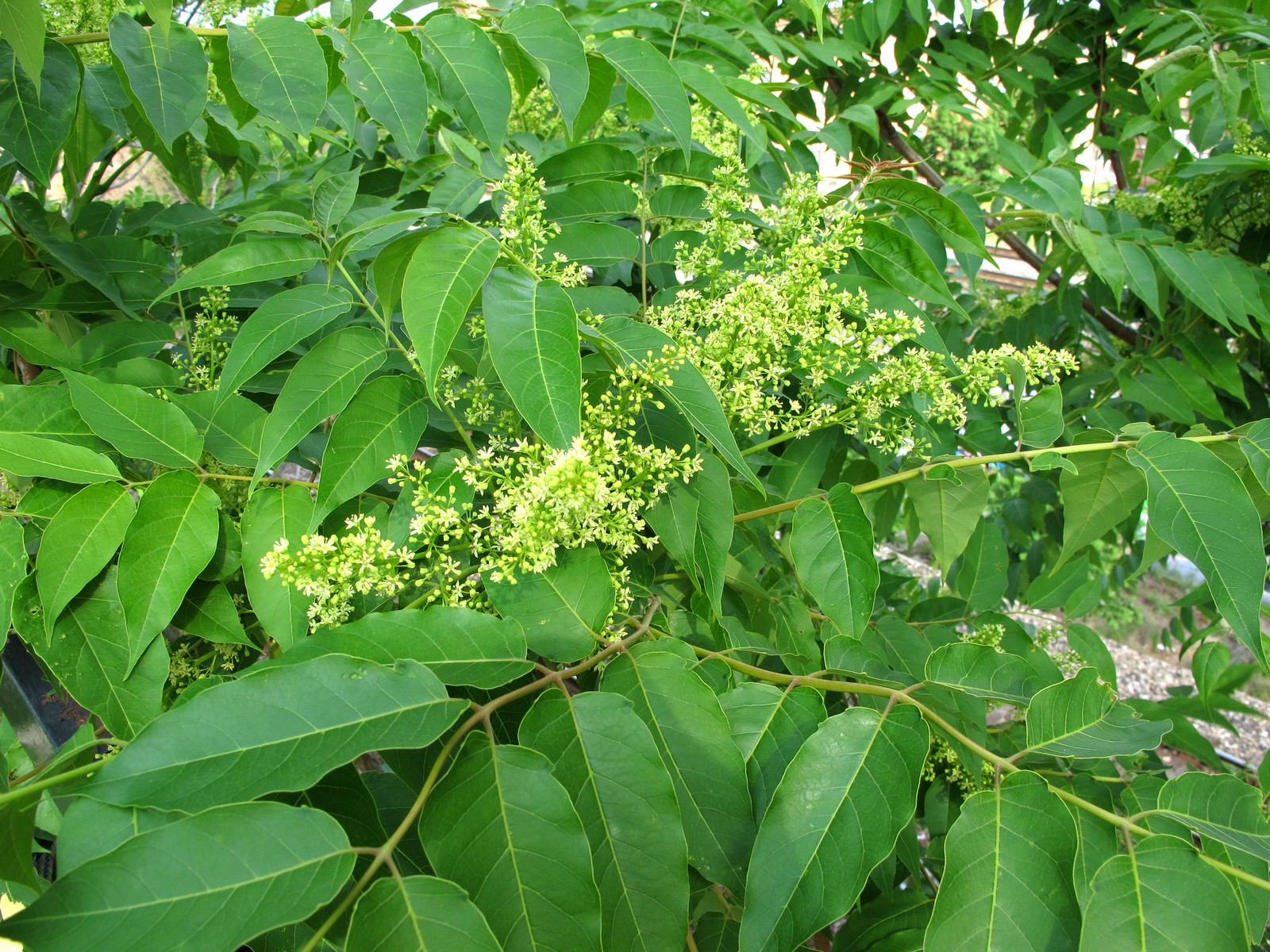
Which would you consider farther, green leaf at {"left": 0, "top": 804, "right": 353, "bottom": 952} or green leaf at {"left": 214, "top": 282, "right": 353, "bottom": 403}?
green leaf at {"left": 214, "top": 282, "right": 353, "bottom": 403}

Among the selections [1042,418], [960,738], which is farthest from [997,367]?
[960,738]

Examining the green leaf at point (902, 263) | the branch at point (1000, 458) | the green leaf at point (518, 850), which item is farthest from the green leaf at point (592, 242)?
the green leaf at point (518, 850)

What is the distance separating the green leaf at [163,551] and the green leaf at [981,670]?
40.2 inches

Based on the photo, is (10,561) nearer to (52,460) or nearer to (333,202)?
(52,460)

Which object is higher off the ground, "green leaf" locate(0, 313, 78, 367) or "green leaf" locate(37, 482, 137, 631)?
"green leaf" locate(0, 313, 78, 367)

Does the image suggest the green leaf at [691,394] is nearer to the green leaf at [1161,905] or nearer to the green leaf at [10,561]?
the green leaf at [1161,905]

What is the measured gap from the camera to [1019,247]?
3311 mm

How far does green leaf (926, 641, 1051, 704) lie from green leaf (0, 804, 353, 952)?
785 mm

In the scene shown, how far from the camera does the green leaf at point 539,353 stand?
3.25ft

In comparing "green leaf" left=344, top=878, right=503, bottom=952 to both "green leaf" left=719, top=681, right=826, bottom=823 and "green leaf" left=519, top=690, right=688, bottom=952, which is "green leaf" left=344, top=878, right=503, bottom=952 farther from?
"green leaf" left=719, top=681, right=826, bottom=823

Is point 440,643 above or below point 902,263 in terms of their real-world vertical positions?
below

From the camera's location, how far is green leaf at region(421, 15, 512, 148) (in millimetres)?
1479

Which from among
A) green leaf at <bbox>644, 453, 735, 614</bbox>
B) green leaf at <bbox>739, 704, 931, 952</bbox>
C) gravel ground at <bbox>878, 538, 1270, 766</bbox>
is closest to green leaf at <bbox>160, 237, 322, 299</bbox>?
green leaf at <bbox>644, 453, 735, 614</bbox>

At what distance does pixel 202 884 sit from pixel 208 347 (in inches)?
41.2
